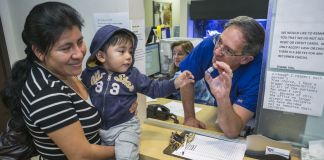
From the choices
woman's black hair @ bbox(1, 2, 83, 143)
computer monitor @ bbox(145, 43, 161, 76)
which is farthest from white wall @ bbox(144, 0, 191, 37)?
woman's black hair @ bbox(1, 2, 83, 143)

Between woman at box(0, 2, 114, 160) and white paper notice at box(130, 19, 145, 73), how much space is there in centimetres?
37

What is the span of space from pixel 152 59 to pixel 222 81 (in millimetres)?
1670

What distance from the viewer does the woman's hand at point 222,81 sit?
96cm

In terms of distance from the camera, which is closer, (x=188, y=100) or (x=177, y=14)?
(x=188, y=100)

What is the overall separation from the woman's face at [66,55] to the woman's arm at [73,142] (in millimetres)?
188

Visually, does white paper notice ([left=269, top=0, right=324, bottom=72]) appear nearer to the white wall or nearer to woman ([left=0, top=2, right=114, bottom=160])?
woman ([left=0, top=2, right=114, bottom=160])

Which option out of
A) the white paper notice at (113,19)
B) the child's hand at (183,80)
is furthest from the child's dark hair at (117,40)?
the child's hand at (183,80)

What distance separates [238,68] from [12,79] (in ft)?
3.53

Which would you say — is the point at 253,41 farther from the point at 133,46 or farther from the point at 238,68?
the point at 133,46

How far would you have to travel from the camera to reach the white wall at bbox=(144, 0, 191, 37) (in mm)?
3094

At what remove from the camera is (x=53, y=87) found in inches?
28.4

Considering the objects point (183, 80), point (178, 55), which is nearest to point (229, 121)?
point (183, 80)

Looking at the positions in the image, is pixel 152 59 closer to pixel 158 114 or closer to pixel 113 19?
pixel 158 114

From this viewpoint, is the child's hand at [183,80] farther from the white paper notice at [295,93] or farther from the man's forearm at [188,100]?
the man's forearm at [188,100]
